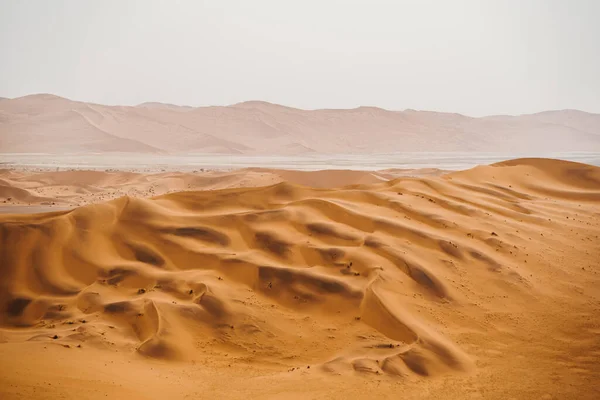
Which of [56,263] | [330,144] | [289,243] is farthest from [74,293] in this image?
[330,144]

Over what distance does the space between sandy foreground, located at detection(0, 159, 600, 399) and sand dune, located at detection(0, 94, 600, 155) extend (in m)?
62.3

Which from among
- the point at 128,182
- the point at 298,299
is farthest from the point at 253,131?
the point at 298,299

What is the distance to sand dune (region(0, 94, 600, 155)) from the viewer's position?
75.4m

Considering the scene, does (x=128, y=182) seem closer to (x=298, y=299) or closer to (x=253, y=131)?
(x=298, y=299)

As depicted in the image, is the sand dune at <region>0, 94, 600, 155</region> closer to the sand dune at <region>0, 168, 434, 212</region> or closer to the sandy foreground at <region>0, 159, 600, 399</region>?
the sand dune at <region>0, 168, 434, 212</region>

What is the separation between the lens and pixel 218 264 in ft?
26.9

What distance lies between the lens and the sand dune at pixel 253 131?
75375 mm

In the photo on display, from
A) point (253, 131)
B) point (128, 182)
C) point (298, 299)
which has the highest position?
point (253, 131)

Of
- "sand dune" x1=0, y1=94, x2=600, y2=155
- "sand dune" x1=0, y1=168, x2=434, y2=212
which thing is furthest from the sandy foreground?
"sand dune" x1=0, y1=94, x2=600, y2=155

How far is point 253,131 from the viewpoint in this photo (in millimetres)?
91125

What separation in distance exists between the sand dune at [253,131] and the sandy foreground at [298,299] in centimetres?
6233

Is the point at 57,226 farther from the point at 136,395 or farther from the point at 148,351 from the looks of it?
the point at 136,395

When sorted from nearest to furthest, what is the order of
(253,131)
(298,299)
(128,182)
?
(298,299) < (128,182) < (253,131)

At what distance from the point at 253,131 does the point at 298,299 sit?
8500cm
